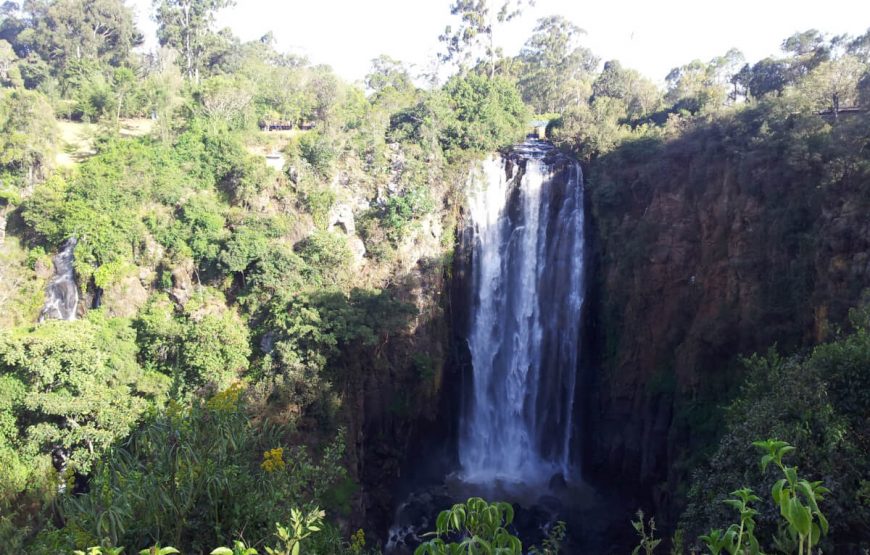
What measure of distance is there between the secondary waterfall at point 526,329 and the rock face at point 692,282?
103 cm

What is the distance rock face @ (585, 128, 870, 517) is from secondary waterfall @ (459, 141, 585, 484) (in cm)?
103

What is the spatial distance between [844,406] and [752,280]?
28.7ft

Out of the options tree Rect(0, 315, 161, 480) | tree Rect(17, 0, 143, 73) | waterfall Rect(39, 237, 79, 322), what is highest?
tree Rect(17, 0, 143, 73)

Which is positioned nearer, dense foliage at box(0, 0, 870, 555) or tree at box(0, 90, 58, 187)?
dense foliage at box(0, 0, 870, 555)

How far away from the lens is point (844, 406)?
28.9ft

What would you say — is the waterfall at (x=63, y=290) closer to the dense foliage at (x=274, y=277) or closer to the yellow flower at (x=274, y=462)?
the dense foliage at (x=274, y=277)

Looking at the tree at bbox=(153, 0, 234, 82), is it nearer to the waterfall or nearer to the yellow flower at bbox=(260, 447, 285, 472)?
the waterfall

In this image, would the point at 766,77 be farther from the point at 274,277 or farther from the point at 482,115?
→ the point at 274,277

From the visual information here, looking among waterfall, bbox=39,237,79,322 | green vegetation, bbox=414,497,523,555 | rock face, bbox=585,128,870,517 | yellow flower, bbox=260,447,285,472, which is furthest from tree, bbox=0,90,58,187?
green vegetation, bbox=414,497,523,555

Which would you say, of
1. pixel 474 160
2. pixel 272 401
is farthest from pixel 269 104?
pixel 272 401

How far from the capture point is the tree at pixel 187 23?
1404 inches

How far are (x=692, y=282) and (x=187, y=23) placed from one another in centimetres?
3484

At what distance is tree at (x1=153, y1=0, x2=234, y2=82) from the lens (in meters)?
35.7

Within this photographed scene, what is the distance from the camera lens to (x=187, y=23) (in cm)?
3559
